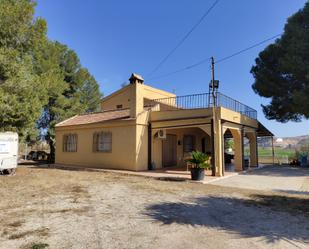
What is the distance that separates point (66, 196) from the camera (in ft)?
26.2

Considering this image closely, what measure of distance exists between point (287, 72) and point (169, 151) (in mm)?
10575

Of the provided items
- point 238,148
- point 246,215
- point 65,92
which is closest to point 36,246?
point 246,215

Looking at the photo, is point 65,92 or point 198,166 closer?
point 198,166

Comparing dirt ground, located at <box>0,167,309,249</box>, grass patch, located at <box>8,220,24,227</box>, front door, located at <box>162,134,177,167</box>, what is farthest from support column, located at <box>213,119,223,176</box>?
grass patch, located at <box>8,220,24,227</box>

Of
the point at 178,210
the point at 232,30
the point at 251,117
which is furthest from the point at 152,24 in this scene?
the point at 178,210

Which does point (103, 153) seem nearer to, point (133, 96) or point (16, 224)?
point (133, 96)

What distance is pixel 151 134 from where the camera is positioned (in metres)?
15.1

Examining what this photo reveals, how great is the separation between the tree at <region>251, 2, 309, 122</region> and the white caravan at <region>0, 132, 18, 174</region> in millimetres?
16954

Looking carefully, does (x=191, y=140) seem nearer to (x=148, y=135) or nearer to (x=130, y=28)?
(x=148, y=135)

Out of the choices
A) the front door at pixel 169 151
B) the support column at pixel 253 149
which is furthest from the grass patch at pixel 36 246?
the support column at pixel 253 149

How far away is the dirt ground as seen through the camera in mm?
4367

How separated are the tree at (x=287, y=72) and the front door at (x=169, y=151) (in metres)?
8.51

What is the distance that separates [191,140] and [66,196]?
38.4 feet

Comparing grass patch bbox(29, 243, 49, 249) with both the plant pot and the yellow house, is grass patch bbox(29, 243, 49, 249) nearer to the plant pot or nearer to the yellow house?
the plant pot
